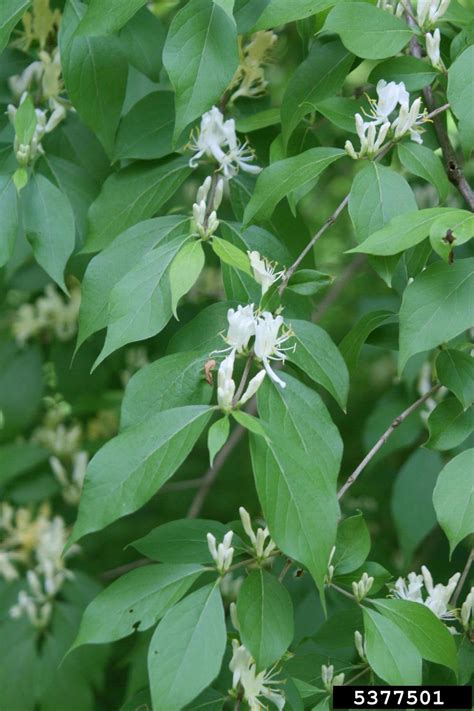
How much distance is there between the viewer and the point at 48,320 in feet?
8.27

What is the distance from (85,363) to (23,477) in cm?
48

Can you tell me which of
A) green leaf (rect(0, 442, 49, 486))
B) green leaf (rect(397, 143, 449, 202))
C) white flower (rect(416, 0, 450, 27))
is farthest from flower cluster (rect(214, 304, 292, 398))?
green leaf (rect(0, 442, 49, 486))

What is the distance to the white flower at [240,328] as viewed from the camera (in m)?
1.21

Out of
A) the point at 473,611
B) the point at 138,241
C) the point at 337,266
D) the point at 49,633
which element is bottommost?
the point at 337,266

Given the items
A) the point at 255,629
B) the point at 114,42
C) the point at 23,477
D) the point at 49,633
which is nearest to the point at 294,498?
the point at 255,629

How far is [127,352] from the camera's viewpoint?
259cm

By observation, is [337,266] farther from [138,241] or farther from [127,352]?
[138,241]

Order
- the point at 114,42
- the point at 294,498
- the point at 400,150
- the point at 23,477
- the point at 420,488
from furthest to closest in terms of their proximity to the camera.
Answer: the point at 23,477
the point at 420,488
the point at 114,42
the point at 400,150
the point at 294,498

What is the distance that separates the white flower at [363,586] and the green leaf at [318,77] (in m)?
0.63

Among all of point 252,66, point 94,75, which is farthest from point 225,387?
point 252,66

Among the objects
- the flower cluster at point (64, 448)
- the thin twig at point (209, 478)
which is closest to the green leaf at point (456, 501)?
the thin twig at point (209, 478)

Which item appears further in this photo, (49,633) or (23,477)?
(23,477)

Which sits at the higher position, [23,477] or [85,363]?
[85,363]

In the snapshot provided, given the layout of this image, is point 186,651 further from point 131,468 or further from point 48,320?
point 48,320
